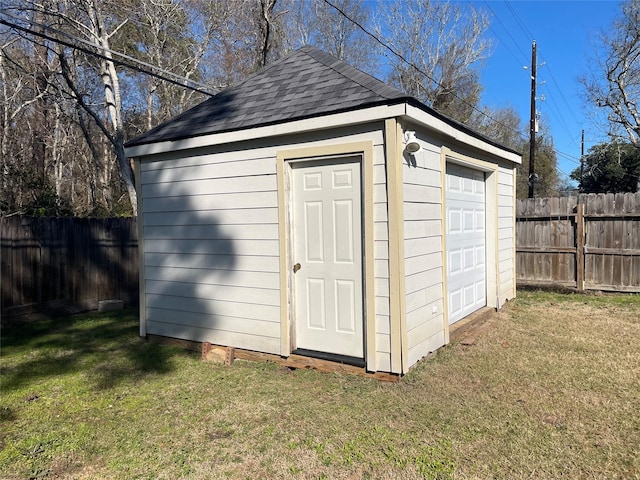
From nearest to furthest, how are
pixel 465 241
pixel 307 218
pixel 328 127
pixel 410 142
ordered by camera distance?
pixel 410 142
pixel 328 127
pixel 307 218
pixel 465 241

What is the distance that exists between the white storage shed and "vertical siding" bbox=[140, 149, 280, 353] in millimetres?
16

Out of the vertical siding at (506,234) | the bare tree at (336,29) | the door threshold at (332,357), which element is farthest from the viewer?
the bare tree at (336,29)

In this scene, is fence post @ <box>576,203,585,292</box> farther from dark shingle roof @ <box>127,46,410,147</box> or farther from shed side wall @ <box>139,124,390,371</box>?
shed side wall @ <box>139,124,390,371</box>

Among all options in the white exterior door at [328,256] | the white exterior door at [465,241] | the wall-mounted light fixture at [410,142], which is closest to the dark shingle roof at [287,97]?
the wall-mounted light fixture at [410,142]

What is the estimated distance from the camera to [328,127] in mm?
4277

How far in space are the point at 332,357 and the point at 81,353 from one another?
313 cm

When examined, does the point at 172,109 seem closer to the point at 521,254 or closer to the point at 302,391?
the point at 521,254

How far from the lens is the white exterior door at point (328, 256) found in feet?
14.4

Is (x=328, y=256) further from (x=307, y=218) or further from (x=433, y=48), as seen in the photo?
(x=433, y=48)

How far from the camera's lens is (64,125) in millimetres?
18484

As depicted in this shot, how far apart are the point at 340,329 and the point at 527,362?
1.99m

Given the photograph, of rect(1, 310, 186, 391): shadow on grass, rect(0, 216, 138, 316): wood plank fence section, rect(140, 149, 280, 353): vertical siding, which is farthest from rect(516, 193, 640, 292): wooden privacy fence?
rect(0, 216, 138, 316): wood plank fence section

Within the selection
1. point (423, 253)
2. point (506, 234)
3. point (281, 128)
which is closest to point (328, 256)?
point (423, 253)

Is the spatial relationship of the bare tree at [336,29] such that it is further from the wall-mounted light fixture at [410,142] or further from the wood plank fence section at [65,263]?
the wall-mounted light fixture at [410,142]
